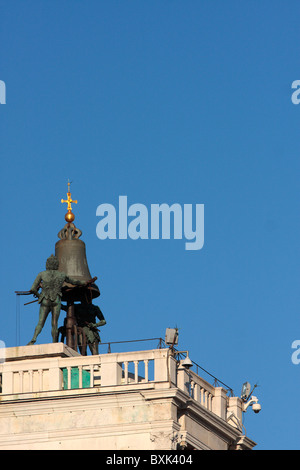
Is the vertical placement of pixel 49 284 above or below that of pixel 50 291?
above

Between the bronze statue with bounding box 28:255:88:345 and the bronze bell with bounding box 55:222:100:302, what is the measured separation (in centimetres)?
141

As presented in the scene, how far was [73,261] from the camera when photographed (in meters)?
87.8

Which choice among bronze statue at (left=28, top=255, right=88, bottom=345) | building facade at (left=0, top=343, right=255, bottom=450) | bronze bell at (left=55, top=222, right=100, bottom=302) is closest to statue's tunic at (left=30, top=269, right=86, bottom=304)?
bronze statue at (left=28, top=255, right=88, bottom=345)

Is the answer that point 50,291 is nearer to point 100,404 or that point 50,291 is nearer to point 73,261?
point 73,261

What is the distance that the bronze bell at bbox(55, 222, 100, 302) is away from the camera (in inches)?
3423

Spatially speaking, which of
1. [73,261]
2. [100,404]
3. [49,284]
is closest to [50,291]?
[49,284]

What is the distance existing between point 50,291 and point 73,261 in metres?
3.92

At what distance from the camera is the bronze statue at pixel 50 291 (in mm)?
84125

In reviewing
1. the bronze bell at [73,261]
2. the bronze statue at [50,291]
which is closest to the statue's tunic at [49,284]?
the bronze statue at [50,291]

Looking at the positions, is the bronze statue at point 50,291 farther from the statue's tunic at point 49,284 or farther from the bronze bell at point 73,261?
the bronze bell at point 73,261
